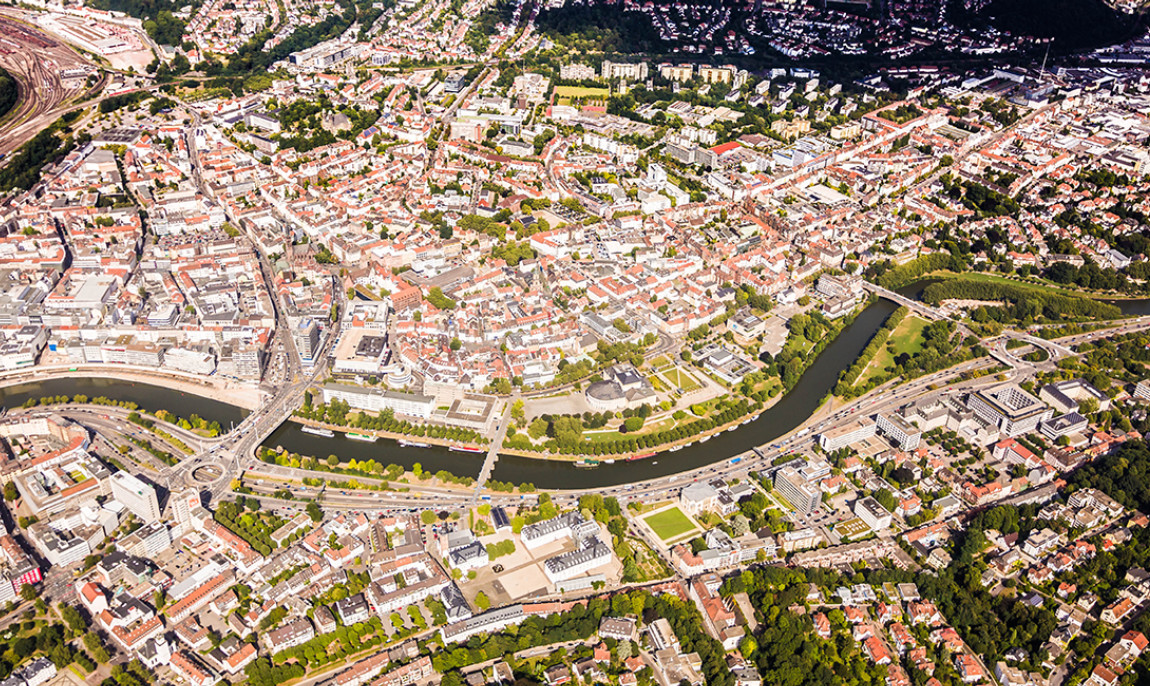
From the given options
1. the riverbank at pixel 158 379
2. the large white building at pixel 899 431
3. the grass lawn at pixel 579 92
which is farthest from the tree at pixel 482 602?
the grass lawn at pixel 579 92

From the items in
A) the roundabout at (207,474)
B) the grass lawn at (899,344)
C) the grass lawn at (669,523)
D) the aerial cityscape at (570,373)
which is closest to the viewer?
the aerial cityscape at (570,373)

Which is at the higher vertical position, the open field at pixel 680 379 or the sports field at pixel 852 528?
the open field at pixel 680 379

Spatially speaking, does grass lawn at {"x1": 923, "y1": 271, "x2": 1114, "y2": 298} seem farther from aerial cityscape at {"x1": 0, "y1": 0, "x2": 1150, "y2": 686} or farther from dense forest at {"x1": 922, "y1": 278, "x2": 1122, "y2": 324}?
dense forest at {"x1": 922, "y1": 278, "x2": 1122, "y2": 324}

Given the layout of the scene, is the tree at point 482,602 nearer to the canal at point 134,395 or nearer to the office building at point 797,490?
the office building at point 797,490

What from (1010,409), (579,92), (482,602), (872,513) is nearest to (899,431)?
(1010,409)

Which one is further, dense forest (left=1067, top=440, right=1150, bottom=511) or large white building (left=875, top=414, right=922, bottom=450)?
large white building (left=875, top=414, right=922, bottom=450)

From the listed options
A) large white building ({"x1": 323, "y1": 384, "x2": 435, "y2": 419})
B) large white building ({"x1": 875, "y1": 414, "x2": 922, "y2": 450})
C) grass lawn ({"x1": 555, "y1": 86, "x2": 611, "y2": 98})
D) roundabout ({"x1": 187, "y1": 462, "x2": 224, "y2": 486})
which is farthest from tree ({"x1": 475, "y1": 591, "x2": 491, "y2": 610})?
grass lawn ({"x1": 555, "y1": 86, "x2": 611, "y2": 98})
